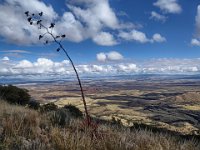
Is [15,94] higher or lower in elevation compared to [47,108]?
higher

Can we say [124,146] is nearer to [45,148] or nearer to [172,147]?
[172,147]

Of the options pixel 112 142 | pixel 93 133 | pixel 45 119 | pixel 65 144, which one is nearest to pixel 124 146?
pixel 112 142

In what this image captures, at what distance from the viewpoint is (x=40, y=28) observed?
504 cm

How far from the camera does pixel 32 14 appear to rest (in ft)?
17.0

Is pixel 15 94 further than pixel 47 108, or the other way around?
pixel 15 94

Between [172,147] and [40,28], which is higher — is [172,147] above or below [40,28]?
below

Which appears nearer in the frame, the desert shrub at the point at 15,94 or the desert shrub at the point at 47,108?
the desert shrub at the point at 47,108

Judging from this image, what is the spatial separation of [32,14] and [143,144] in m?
2.87

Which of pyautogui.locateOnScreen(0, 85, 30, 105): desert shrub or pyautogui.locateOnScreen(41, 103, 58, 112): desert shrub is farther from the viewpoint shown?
pyautogui.locateOnScreen(0, 85, 30, 105): desert shrub

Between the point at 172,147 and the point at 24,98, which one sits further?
the point at 24,98

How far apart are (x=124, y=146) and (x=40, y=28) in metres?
2.37

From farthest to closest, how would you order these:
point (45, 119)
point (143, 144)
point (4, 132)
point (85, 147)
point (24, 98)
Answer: point (24, 98) < point (45, 119) < point (4, 132) < point (143, 144) < point (85, 147)

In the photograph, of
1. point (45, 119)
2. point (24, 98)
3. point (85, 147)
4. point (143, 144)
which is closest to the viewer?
Answer: point (85, 147)

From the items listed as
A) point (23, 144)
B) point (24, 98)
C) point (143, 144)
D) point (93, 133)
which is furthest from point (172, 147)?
point (24, 98)
